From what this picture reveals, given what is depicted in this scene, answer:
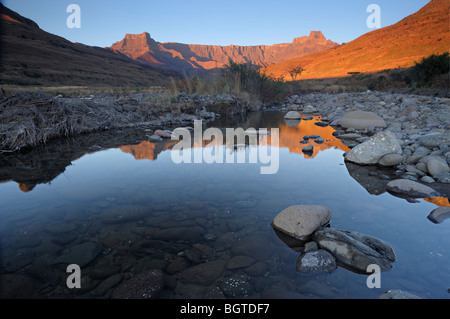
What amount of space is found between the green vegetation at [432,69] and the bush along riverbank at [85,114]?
1207 cm

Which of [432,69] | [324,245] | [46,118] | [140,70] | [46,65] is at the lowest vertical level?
[324,245]

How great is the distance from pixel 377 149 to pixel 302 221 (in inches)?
129

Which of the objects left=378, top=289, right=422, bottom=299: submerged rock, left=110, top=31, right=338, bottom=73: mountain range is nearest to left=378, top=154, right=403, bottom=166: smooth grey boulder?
→ left=378, top=289, right=422, bottom=299: submerged rock

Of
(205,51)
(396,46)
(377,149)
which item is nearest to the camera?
(377,149)

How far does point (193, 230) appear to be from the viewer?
2.72 m

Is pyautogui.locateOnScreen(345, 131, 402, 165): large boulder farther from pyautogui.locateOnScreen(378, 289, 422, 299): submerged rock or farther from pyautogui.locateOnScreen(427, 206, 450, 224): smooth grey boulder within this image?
pyautogui.locateOnScreen(378, 289, 422, 299): submerged rock

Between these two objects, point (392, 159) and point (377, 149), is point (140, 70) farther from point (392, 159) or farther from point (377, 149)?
point (392, 159)

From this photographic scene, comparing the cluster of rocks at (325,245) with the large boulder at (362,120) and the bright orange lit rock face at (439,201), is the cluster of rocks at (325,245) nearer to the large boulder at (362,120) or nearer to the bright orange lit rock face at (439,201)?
the bright orange lit rock face at (439,201)

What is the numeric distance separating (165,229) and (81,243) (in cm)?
86

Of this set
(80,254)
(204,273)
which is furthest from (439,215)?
(80,254)

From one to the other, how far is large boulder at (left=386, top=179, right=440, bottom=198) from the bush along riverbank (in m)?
8.00

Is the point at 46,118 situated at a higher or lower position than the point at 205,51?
lower
